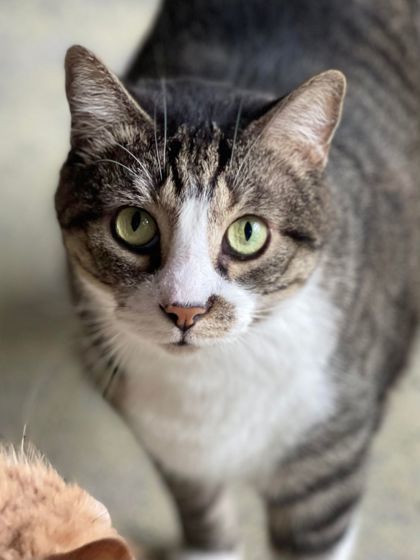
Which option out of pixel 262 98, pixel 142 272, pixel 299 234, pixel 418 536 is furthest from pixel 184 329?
pixel 418 536

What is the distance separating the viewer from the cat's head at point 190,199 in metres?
1.00

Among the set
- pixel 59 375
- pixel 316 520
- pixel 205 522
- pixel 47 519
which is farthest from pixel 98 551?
pixel 59 375

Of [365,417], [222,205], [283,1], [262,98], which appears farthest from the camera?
[283,1]

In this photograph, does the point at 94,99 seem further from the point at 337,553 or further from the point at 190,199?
the point at 337,553

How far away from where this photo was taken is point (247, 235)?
1.04m

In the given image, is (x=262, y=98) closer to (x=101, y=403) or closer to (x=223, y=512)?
(x=101, y=403)

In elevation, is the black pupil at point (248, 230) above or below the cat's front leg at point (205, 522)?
above

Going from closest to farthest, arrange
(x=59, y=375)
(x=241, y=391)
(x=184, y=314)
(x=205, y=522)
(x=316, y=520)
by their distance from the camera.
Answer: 1. (x=184, y=314)
2. (x=241, y=391)
3. (x=316, y=520)
4. (x=205, y=522)
5. (x=59, y=375)

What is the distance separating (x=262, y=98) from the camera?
3.81ft

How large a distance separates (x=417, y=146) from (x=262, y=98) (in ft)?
1.52

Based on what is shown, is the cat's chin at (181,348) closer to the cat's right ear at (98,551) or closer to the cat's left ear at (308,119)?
the cat's left ear at (308,119)

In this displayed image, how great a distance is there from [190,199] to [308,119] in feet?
0.61

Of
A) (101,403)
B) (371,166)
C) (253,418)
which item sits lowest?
(101,403)

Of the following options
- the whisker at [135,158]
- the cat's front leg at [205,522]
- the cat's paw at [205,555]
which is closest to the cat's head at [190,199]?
the whisker at [135,158]
